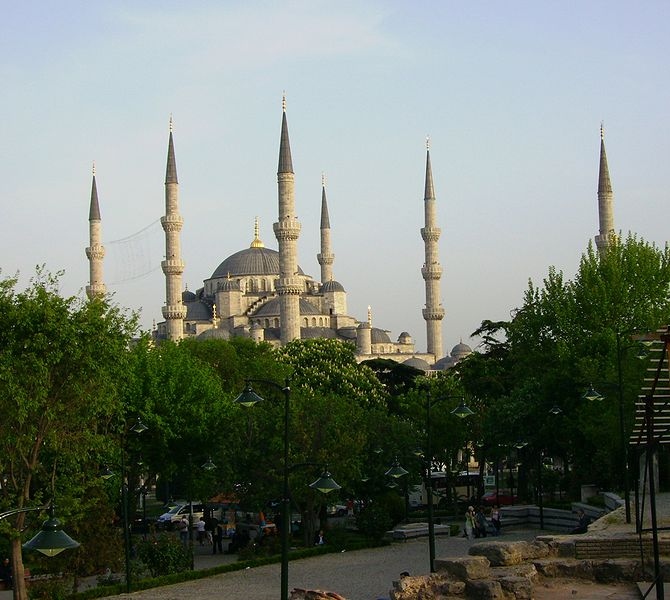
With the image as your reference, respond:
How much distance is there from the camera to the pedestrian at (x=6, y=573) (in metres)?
30.4

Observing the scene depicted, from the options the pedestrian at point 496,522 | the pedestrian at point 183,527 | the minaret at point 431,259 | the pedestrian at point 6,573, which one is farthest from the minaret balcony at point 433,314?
the pedestrian at point 6,573

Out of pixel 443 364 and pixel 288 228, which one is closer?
pixel 288 228

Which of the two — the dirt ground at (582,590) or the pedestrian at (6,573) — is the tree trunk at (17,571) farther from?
the dirt ground at (582,590)

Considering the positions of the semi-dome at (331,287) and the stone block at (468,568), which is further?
the semi-dome at (331,287)

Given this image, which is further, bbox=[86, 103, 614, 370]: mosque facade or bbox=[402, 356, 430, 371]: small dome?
bbox=[402, 356, 430, 371]: small dome

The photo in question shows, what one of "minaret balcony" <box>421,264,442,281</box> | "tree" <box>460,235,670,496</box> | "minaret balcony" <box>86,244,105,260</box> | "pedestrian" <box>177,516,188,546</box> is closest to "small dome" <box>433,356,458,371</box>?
"minaret balcony" <box>421,264,442,281</box>

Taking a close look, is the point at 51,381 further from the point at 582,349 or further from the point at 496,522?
the point at 582,349

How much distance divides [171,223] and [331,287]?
1010 inches

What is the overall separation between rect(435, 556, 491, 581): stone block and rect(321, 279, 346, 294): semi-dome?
89.3 meters

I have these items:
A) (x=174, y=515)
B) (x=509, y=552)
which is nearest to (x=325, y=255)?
(x=174, y=515)

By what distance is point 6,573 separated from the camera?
101 ft

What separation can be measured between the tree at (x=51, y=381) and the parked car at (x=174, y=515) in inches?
546

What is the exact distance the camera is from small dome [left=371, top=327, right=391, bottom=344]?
363 feet

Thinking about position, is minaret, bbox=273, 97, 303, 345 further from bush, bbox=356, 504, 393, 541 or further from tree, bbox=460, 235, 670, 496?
bush, bbox=356, 504, 393, 541
